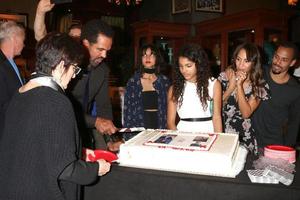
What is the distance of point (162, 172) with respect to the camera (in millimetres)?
1311

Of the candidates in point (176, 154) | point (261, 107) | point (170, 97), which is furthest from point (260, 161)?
point (261, 107)

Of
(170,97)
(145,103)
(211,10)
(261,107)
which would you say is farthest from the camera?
(211,10)

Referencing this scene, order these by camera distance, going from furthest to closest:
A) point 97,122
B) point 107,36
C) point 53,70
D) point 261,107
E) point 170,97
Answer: point 261,107
point 170,97
point 107,36
point 97,122
point 53,70

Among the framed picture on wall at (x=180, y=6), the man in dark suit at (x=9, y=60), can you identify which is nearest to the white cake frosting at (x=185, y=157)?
Result: the man in dark suit at (x=9, y=60)

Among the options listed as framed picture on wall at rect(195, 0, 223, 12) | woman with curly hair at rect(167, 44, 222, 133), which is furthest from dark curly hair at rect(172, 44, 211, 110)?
framed picture on wall at rect(195, 0, 223, 12)

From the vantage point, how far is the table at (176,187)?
1.20 metres

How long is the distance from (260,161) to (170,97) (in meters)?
0.89

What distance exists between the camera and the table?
120cm

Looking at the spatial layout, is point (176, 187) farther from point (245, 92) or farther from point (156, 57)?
point (156, 57)

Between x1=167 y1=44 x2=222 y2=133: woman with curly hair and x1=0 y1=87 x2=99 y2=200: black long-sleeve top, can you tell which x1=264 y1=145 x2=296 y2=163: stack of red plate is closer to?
x1=167 y1=44 x2=222 y2=133: woman with curly hair

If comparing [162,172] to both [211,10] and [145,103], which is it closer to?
[145,103]

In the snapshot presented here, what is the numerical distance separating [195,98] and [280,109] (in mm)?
772

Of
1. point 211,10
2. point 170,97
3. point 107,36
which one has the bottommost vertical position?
point 170,97

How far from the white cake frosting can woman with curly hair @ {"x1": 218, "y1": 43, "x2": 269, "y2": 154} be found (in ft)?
2.66
